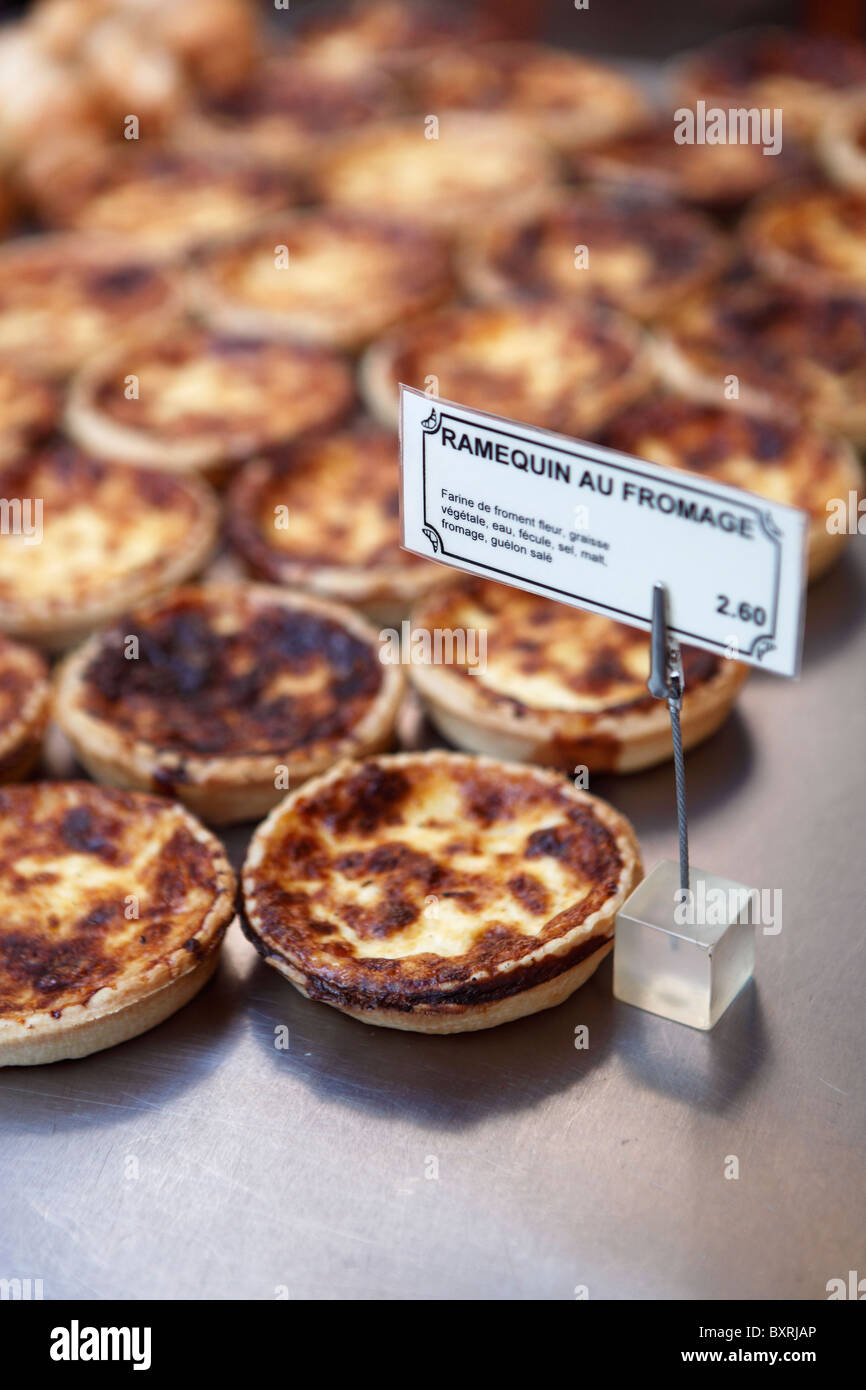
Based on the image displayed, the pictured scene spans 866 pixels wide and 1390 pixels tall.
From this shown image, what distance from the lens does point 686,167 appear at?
6180 millimetres

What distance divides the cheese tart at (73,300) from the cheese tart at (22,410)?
0.28 ft

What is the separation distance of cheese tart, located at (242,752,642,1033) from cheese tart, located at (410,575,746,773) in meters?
0.20

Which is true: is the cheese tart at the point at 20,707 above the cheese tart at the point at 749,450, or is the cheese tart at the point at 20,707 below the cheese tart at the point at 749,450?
below

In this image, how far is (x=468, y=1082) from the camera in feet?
9.33

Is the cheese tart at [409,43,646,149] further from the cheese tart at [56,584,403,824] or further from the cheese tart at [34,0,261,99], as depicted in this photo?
the cheese tart at [56,584,403,824]

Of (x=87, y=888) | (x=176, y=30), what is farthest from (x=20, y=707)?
(x=176, y=30)

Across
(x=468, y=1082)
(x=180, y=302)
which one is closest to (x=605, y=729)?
(x=468, y=1082)

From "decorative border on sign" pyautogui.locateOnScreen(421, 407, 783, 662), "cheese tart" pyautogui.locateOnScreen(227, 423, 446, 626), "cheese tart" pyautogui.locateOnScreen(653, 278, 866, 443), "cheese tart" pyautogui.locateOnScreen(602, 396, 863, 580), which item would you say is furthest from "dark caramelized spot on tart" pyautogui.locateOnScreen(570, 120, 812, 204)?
"decorative border on sign" pyautogui.locateOnScreen(421, 407, 783, 662)

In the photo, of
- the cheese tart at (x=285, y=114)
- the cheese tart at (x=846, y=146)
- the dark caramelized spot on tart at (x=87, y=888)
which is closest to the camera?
the dark caramelized spot on tart at (x=87, y=888)

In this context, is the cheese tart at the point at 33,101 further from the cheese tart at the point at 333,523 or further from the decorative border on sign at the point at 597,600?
the decorative border on sign at the point at 597,600

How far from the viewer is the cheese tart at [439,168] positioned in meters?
6.09

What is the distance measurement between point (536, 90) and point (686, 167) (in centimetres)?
121

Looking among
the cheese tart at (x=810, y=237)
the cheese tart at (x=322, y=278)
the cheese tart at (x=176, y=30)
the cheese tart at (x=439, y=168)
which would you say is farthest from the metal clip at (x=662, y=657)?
the cheese tart at (x=176, y=30)
